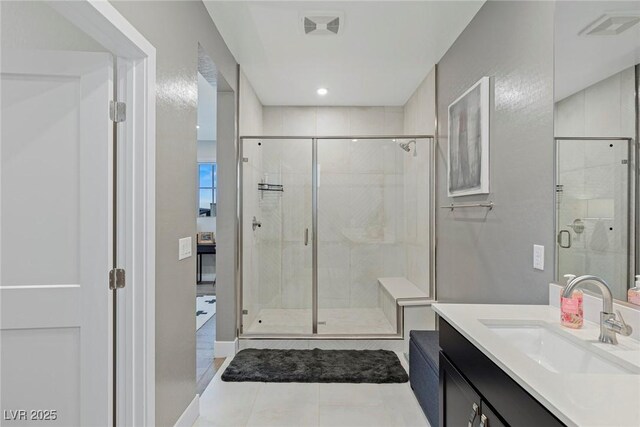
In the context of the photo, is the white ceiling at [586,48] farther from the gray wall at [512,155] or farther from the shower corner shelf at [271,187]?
the shower corner shelf at [271,187]

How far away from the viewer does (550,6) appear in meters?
1.66

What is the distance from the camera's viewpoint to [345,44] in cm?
287

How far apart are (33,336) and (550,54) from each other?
2561 mm

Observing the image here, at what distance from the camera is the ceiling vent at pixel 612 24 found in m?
1.25

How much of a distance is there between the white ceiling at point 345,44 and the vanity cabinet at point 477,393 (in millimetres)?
2019

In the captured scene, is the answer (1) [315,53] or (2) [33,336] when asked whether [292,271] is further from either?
(2) [33,336]

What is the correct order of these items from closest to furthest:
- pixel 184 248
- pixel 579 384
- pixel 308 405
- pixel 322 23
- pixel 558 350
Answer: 1. pixel 579 384
2. pixel 558 350
3. pixel 184 248
4. pixel 308 405
5. pixel 322 23

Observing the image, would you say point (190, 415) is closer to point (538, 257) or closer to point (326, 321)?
point (326, 321)

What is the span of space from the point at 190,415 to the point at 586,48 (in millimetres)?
2754

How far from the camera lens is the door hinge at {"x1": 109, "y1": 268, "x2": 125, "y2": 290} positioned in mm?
1523

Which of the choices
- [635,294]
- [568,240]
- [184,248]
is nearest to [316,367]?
[184,248]

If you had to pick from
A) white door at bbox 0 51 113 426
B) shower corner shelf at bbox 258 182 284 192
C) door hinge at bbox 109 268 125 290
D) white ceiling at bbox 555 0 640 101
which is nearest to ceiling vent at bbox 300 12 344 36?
white ceiling at bbox 555 0 640 101

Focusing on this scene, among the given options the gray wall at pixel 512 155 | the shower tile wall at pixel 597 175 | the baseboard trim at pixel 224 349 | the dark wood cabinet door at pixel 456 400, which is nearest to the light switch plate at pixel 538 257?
the gray wall at pixel 512 155

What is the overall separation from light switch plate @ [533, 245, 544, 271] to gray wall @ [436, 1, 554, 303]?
27 millimetres
